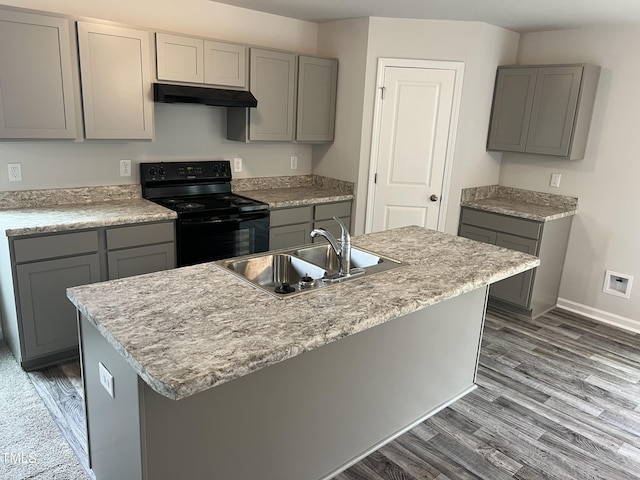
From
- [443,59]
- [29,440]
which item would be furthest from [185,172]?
[443,59]

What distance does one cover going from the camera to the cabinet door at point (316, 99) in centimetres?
416

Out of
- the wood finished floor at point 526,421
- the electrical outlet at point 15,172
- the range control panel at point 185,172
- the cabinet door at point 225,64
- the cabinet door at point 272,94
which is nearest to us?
the wood finished floor at point 526,421

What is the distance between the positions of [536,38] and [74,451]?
4.75 metres

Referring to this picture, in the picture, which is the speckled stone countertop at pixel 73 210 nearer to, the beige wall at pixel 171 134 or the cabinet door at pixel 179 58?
the beige wall at pixel 171 134

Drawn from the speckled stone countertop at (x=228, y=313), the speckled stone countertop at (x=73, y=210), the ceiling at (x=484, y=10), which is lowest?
the speckled stone countertop at (x=228, y=313)

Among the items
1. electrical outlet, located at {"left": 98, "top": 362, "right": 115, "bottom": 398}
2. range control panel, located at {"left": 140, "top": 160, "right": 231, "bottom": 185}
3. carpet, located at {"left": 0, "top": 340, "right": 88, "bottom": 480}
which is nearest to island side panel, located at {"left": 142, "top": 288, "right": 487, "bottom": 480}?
electrical outlet, located at {"left": 98, "top": 362, "right": 115, "bottom": 398}

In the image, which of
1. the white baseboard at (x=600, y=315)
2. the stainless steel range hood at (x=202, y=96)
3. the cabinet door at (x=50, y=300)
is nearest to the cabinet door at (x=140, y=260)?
the cabinet door at (x=50, y=300)

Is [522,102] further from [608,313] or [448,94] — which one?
[608,313]

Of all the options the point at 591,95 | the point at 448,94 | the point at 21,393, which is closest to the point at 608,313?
the point at 591,95

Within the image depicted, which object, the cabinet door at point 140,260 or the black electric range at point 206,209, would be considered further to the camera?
the black electric range at point 206,209

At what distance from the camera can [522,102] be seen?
13.8ft

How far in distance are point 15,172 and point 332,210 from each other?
243 centimetres

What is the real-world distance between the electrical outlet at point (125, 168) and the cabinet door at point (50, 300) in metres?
0.88

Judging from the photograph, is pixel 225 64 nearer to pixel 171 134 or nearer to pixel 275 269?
pixel 171 134
